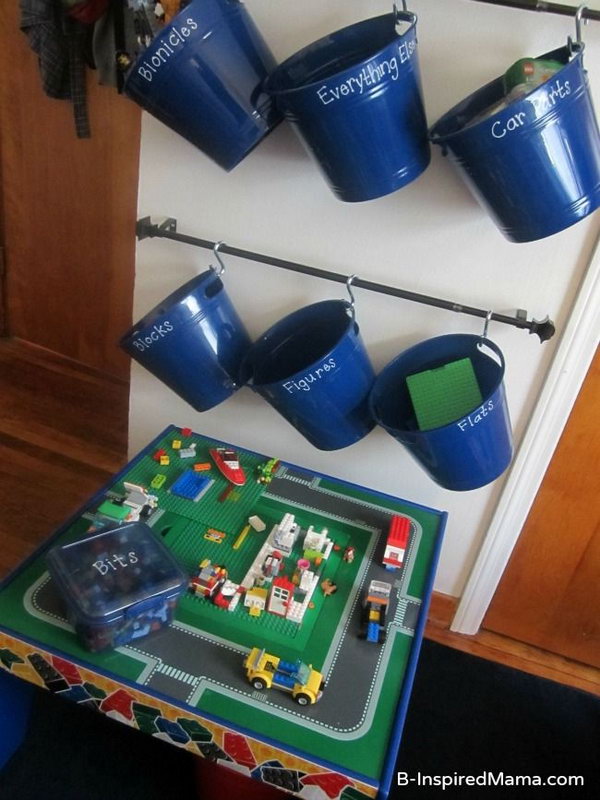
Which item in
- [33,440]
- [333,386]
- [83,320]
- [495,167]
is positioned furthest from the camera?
[83,320]

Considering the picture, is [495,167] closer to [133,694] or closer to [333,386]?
[333,386]

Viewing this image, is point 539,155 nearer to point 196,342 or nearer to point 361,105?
point 361,105

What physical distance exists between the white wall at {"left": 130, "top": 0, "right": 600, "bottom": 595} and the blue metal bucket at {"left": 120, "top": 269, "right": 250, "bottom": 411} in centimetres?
10

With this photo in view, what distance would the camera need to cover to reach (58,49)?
173 centimetres

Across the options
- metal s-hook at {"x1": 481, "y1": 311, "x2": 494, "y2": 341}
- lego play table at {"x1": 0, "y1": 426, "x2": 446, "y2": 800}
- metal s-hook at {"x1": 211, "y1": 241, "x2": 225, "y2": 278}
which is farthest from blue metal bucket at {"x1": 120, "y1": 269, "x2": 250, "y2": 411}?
metal s-hook at {"x1": 481, "y1": 311, "x2": 494, "y2": 341}

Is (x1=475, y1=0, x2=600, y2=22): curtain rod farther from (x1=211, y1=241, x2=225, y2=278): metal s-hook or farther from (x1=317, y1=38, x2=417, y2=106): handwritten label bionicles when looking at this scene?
(x1=211, y1=241, x2=225, y2=278): metal s-hook

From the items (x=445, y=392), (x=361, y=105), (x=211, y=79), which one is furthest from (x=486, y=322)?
(x=211, y=79)

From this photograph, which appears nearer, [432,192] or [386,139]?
[386,139]

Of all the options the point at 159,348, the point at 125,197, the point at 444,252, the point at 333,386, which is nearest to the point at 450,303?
the point at 444,252

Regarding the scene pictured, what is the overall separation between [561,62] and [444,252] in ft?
1.00

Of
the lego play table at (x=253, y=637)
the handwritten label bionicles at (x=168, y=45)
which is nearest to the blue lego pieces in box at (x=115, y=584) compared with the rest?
the lego play table at (x=253, y=637)

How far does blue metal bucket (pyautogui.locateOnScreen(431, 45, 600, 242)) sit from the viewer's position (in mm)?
788

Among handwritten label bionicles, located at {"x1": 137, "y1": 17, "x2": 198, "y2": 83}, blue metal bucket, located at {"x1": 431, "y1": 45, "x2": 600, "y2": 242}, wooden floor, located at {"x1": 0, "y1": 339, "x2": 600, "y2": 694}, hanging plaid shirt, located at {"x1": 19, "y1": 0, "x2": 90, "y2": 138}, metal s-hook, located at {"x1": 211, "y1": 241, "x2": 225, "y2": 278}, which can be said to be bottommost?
wooden floor, located at {"x1": 0, "y1": 339, "x2": 600, "y2": 694}

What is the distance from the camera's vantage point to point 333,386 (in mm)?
1033
